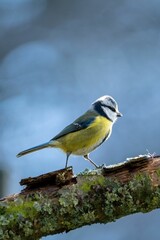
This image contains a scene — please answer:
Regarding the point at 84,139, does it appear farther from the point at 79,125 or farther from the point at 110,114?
the point at 110,114

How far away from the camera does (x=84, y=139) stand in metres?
3.70

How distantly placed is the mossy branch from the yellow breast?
1156 millimetres

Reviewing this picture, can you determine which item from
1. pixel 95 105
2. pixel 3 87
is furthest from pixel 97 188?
pixel 3 87

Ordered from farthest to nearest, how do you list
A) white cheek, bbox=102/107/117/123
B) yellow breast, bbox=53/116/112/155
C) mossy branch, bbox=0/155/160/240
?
white cheek, bbox=102/107/117/123 < yellow breast, bbox=53/116/112/155 < mossy branch, bbox=0/155/160/240

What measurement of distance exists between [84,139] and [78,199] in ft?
4.28

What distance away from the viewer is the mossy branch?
7.67ft

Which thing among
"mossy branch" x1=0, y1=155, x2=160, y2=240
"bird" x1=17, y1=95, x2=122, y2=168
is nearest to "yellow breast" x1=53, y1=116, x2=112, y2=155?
"bird" x1=17, y1=95, x2=122, y2=168

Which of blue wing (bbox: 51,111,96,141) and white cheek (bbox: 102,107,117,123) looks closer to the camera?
blue wing (bbox: 51,111,96,141)

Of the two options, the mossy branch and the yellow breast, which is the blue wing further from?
the mossy branch

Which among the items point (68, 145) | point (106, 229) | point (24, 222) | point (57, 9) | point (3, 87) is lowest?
point (24, 222)

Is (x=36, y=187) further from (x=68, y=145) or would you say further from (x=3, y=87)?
(x=3, y=87)

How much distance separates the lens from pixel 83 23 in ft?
25.2

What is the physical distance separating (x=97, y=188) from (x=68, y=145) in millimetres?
1260

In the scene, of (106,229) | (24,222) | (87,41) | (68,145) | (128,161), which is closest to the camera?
(24,222)
